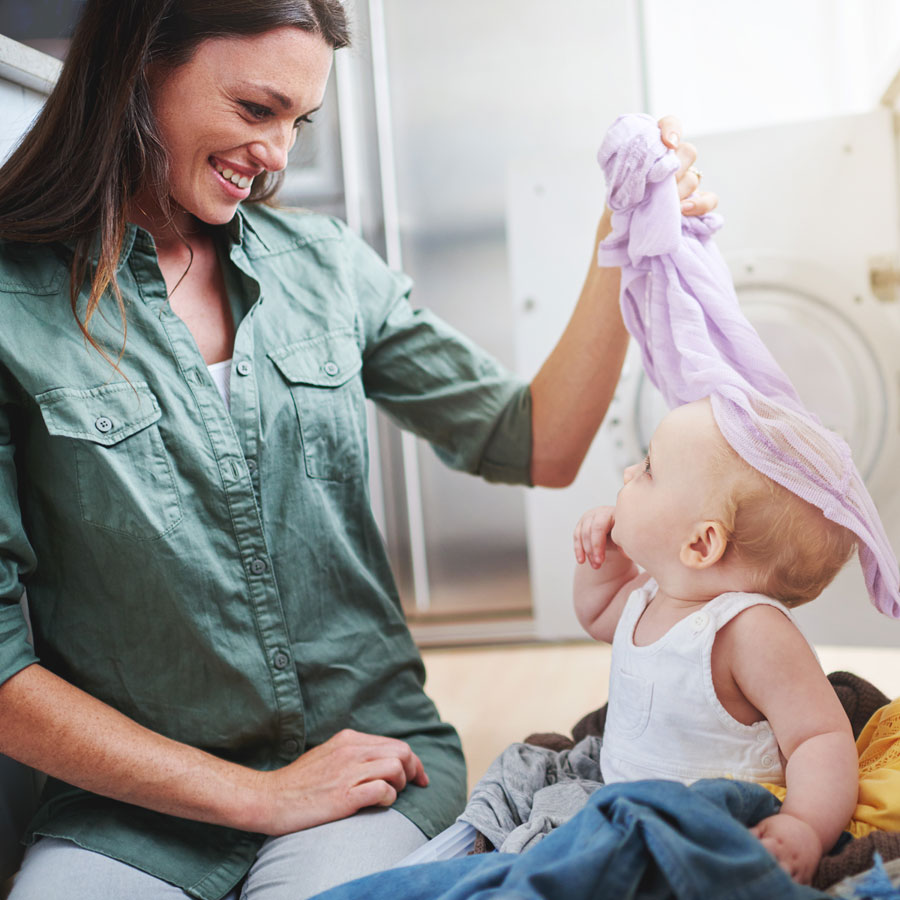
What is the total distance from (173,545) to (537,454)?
0.47 meters

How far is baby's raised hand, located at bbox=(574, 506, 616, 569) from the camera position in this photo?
96cm

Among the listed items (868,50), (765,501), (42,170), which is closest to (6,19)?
(42,170)

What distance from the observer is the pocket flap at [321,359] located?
1.10 metres

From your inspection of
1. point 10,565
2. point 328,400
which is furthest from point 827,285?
point 10,565

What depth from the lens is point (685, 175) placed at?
97 cm

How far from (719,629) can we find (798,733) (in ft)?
0.34

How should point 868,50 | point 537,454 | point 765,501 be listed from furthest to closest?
1. point 868,50
2. point 537,454
3. point 765,501

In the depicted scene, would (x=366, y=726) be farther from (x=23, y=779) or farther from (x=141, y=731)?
(x=23, y=779)

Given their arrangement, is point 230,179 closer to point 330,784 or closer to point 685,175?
point 685,175

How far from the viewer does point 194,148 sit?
1022 mm

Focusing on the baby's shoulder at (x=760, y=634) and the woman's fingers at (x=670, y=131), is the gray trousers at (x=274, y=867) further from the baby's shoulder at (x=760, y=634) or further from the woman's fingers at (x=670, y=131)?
the woman's fingers at (x=670, y=131)

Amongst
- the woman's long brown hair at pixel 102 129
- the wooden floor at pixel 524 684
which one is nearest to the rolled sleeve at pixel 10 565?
the woman's long brown hair at pixel 102 129

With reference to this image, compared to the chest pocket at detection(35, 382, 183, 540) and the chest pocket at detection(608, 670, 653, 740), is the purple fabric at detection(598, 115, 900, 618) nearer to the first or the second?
the chest pocket at detection(608, 670, 653, 740)

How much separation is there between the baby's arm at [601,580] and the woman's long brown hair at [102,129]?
20.9 inches
